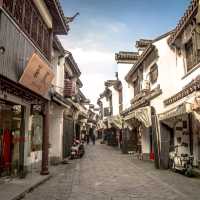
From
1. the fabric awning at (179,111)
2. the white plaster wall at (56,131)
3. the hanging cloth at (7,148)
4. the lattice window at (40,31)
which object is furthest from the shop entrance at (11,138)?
the fabric awning at (179,111)

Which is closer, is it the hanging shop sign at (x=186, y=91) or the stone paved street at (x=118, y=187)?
the stone paved street at (x=118, y=187)

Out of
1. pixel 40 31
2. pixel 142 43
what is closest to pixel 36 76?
pixel 40 31

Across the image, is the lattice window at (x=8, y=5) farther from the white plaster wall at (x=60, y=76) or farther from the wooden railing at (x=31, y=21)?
the white plaster wall at (x=60, y=76)

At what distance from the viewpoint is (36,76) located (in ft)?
29.5

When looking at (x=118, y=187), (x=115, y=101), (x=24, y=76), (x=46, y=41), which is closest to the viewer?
(x=24, y=76)

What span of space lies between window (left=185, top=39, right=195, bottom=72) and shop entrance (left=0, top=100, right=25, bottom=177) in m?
7.86

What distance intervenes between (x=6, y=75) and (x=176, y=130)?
10.0 metres

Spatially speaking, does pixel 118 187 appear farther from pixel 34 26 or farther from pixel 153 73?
pixel 153 73

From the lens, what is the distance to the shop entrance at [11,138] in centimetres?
1061

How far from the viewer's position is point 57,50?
17.1m

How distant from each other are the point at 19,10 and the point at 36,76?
6.90 feet

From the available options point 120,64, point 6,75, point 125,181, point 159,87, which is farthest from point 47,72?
point 120,64

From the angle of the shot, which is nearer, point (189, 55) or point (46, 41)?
point (46, 41)

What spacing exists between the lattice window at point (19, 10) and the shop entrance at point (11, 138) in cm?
325
